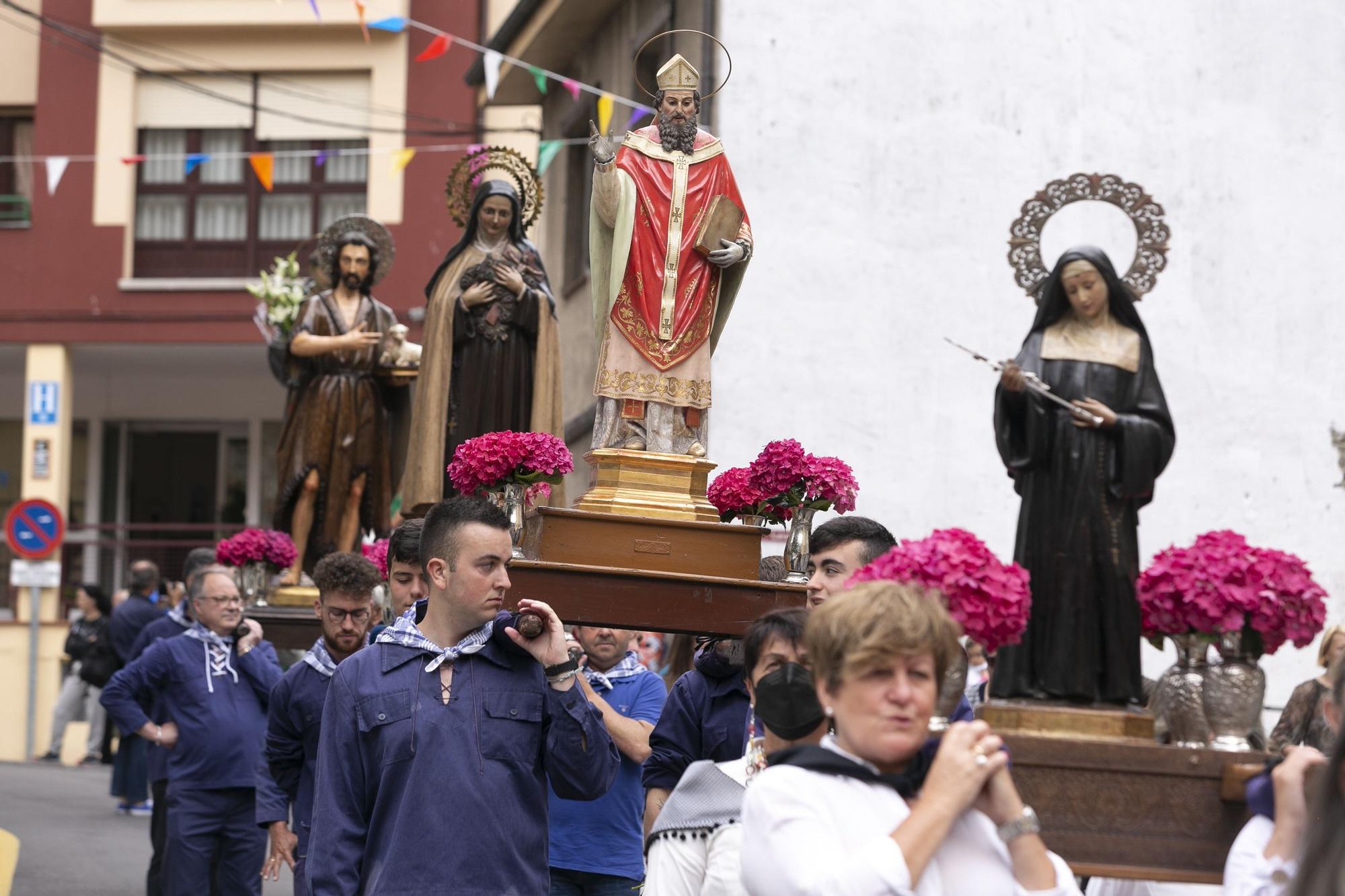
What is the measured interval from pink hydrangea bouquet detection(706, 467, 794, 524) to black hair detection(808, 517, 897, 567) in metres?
1.22

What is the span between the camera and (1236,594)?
201 inches

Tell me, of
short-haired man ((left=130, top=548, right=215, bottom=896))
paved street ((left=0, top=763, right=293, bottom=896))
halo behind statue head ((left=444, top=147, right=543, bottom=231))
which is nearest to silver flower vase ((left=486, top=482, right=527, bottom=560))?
halo behind statue head ((left=444, top=147, right=543, bottom=231))

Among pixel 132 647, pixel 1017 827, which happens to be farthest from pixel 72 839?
pixel 1017 827

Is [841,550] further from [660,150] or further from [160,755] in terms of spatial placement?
[160,755]

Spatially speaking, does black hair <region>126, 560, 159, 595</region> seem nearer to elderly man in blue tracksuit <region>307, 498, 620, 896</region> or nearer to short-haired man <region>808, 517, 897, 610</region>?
short-haired man <region>808, 517, 897, 610</region>

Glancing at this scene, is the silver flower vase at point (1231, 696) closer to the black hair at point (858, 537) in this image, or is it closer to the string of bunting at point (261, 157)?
the black hair at point (858, 537)

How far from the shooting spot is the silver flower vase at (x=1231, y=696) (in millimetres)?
5191

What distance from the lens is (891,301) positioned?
15.9 meters

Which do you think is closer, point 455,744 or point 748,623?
point 455,744

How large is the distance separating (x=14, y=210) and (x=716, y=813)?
2505 cm

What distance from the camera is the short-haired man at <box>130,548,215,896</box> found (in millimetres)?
10719

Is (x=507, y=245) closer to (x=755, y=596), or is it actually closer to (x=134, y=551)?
(x=755, y=596)

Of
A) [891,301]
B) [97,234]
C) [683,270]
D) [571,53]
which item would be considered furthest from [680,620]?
[97,234]

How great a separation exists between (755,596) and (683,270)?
5.02ft
